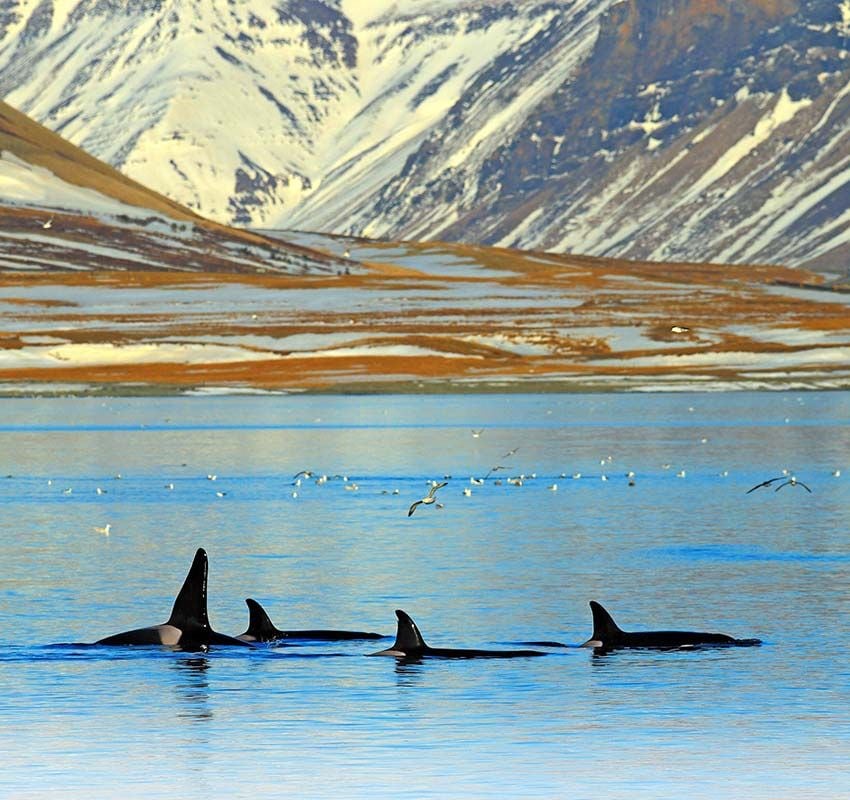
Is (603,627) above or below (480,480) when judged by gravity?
below

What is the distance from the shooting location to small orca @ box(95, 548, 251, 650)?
79.6ft

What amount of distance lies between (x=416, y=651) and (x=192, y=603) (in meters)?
2.48

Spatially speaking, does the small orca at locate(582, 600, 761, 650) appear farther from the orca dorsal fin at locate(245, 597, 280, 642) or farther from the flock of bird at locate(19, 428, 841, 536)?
the flock of bird at locate(19, 428, 841, 536)

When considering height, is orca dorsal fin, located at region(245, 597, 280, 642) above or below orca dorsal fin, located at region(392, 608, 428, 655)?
above

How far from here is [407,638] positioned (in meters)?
23.6

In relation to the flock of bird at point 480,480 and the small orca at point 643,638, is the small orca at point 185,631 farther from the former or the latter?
the flock of bird at point 480,480

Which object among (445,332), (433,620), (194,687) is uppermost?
(445,332)

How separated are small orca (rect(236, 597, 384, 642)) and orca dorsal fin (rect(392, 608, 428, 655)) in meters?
1.76

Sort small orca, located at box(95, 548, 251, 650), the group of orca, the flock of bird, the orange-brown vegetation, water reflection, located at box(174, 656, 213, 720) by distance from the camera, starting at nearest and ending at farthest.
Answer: water reflection, located at box(174, 656, 213, 720)
the group of orca
small orca, located at box(95, 548, 251, 650)
the flock of bird
the orange-brown vegetation

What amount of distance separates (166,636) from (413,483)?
26.4 metres

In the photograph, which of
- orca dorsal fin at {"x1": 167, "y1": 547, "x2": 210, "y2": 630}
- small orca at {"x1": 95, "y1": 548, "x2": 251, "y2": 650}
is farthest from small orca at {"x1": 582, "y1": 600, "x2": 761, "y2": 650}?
orca dorsal fin at {"x1": 167, "y1": 547, "x2": 210, "y2": 630}

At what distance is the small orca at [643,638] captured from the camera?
78.9 ft

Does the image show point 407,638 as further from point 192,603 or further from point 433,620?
point 433,620

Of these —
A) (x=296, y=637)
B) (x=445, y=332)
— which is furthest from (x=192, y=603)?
(x=445, y=332)
